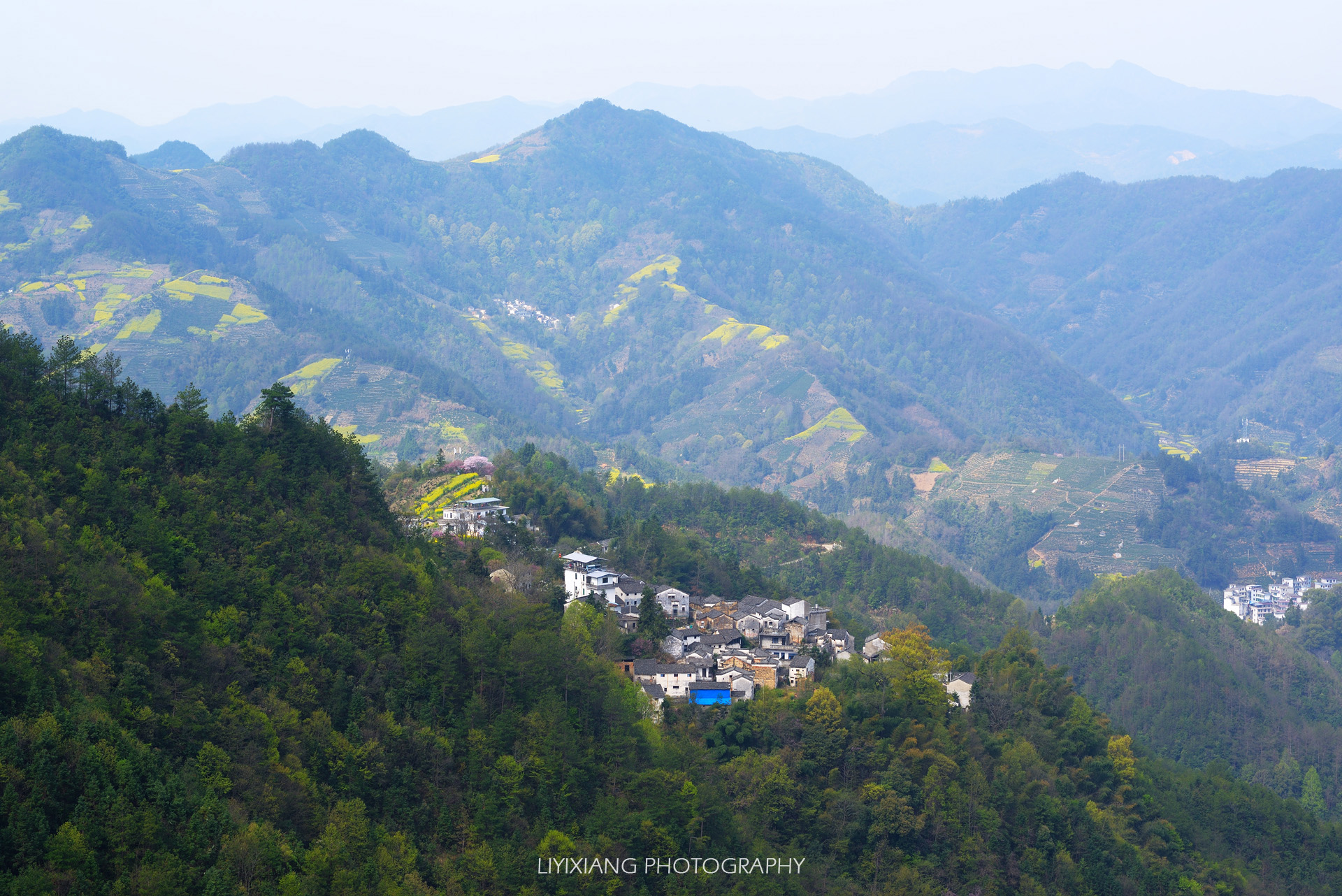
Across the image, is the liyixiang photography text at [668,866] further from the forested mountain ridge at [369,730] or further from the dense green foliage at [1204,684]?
the dense green foliage at [1204,684]

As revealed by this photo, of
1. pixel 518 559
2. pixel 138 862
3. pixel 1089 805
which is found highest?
pixel 138 862

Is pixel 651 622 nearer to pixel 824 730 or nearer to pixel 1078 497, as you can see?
pixel 824 730

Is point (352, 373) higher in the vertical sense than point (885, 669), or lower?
lower

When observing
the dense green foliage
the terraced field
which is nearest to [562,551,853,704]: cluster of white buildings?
the dense green foliage

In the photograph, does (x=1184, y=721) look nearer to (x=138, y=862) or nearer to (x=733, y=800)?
(x=733, y=800)

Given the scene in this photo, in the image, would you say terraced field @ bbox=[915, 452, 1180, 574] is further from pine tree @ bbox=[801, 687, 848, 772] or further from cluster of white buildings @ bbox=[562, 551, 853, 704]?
pine tree @ bbox=[801, 687, 848, 772]

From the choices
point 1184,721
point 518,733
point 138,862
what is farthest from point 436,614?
point 1184,721
